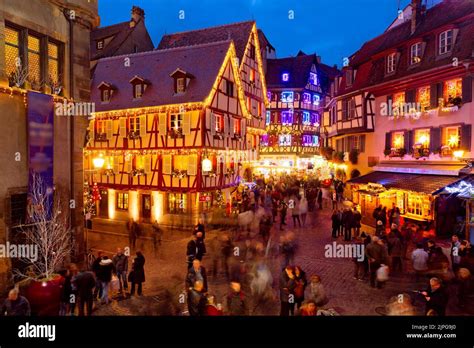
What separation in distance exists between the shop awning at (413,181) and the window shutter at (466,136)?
1439 mm

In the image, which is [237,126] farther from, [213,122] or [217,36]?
[217,36]

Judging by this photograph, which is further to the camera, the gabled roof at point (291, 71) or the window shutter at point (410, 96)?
the gabled roof at point (291, 71)

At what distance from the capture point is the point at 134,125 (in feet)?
81.7

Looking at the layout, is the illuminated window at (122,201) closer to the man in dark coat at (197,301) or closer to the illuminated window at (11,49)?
the illuminated window at (11,49)

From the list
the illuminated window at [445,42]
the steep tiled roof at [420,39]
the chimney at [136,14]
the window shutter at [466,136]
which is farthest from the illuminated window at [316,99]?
the window shutter at [466,136]

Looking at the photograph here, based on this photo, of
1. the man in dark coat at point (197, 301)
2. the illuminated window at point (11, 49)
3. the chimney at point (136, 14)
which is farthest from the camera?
the chimney at point (136, 14)

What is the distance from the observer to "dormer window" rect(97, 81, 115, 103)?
85.0ft

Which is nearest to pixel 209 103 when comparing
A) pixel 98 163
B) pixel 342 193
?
pixel 98 163

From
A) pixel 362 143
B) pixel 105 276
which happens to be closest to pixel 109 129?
pixel 105 276

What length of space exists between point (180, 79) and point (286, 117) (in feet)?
83.7

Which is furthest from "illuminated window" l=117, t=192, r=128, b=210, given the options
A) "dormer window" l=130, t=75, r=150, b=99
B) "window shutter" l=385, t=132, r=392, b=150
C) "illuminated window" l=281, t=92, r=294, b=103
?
"illuminated window" l=281, t=92, r=294, b=103

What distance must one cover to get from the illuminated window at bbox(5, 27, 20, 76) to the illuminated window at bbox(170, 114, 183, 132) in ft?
37.2

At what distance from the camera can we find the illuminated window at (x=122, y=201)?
2586 centimetres

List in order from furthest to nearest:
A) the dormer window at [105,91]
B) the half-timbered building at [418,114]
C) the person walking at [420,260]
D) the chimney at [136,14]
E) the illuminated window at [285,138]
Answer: the illuminated window at [285,138] < the chimney at [136,14] < the dormer window at [105,91] < the half-timbered building at [418,114] < the person walking at [420,260]
